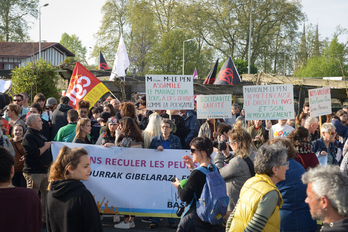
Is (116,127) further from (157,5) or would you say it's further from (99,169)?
(157,5)

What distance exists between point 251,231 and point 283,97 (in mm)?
4803

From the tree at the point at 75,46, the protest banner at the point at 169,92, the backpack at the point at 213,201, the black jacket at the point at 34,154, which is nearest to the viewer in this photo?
the backpack at the point at 213,201

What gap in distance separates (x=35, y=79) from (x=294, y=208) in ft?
31.9

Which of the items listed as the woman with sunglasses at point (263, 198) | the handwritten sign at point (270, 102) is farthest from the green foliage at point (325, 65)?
the woman with sunglasses at point (263, 198)

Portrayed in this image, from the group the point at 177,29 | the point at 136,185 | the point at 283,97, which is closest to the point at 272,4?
the point at 177,29

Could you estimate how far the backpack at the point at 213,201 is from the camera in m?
3.19

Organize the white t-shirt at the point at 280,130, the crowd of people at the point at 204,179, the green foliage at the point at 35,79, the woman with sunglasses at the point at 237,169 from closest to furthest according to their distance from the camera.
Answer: the crowd of people at the point at 204,179, the woman with sunglasses at the point at 237,169, the white t-shirt at the point at 280,130, the green foliage at the point at 35,79

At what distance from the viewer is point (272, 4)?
1593 inches

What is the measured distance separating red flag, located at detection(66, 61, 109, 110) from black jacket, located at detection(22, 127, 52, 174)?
10.0 ft

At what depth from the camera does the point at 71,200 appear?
2.63m

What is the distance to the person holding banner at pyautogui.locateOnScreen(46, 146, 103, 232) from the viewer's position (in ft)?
8.61

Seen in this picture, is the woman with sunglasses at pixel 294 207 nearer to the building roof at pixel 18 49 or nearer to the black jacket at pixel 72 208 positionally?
the black jacket at pixel 72 208

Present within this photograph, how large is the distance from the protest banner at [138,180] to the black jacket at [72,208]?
2.99 m

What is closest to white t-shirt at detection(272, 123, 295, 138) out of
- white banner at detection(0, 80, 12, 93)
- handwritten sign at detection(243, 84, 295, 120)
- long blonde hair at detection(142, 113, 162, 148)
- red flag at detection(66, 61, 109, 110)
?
handwritten sign at detection(243, 84, 295, 120)
